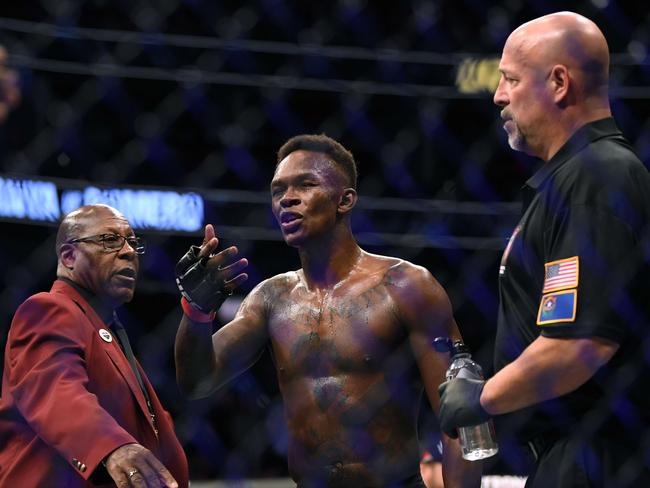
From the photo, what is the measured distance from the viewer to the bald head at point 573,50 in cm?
162

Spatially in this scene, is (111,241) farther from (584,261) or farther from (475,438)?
(584,261)

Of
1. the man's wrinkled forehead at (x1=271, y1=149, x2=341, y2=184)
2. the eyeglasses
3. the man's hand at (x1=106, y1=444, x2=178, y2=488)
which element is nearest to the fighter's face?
the man's wrinkled forehead at (x1=271, y1=149, x2=341, y2=184)

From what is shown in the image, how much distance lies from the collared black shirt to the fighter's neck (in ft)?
2.23

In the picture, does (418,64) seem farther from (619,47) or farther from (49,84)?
(49,84)

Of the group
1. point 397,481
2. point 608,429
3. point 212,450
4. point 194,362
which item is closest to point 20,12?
point 212,450

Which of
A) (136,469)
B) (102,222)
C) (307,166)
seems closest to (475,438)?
(136,469)

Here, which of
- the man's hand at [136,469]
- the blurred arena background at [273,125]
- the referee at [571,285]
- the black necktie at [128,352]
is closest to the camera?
the referee at [571,285]

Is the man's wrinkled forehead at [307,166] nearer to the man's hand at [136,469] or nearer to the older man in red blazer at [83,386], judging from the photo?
the older man in red blazer at [83,386]

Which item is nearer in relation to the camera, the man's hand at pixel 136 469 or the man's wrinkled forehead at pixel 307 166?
the man's hand at pixel 136 469

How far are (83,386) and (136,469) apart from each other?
8.5 inches

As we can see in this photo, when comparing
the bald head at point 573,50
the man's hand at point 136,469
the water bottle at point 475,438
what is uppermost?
the bald head at point 573,50

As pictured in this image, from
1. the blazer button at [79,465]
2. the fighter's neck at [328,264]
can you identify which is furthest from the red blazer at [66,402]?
the fighter's neck at [328,264]

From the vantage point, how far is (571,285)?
146 centimetres

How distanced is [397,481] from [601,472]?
67 cm
